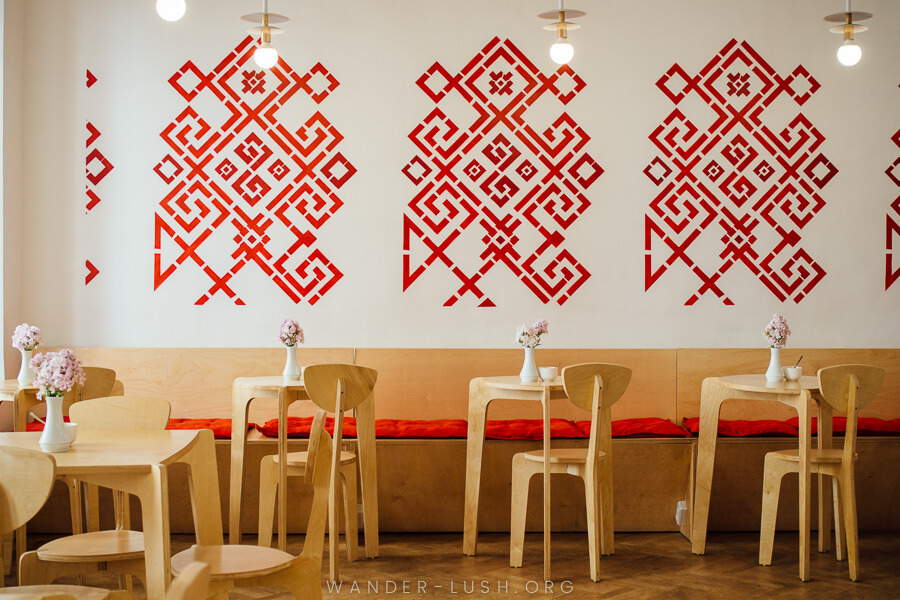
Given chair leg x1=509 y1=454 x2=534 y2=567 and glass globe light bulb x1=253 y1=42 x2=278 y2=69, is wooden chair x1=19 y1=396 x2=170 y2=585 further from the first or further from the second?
glass globe light bulb x1=253 y1=42 x2=278 y2=69

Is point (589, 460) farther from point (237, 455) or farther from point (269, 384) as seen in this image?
point (237, 455)

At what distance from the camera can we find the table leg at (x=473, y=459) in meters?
3.70

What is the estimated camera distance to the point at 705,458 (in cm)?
378

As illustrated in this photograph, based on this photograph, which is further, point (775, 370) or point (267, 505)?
point (775, 370)

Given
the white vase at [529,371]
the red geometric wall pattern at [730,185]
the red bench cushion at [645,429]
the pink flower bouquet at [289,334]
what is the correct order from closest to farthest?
the white vase at [529,371], the pink flower bouquet at [289,334], the red bench cushion at [645,429], the red geometric wall pattern at [730,185]

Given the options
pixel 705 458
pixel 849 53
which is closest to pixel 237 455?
pixel 705 458

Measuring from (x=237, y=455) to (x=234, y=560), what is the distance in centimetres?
171

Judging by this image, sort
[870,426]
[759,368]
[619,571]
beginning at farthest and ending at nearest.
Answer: [759,368] → [870,426] → [619,571]

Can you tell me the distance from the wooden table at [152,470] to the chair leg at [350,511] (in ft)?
3.96

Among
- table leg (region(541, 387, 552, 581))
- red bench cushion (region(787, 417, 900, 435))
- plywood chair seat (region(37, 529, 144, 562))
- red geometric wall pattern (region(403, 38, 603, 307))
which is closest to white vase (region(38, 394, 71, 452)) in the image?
plywood chair seat (region(37, 529, 144, 562))

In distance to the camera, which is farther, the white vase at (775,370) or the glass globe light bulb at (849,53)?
the glass globe light bulb at (849,53)

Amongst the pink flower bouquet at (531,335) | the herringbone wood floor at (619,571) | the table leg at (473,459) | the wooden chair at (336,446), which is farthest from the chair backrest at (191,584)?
the pink flower bouquet at (531,335)

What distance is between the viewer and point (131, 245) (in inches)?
188

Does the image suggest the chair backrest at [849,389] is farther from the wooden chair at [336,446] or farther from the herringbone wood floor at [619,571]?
the wooden chair at [336,446]
